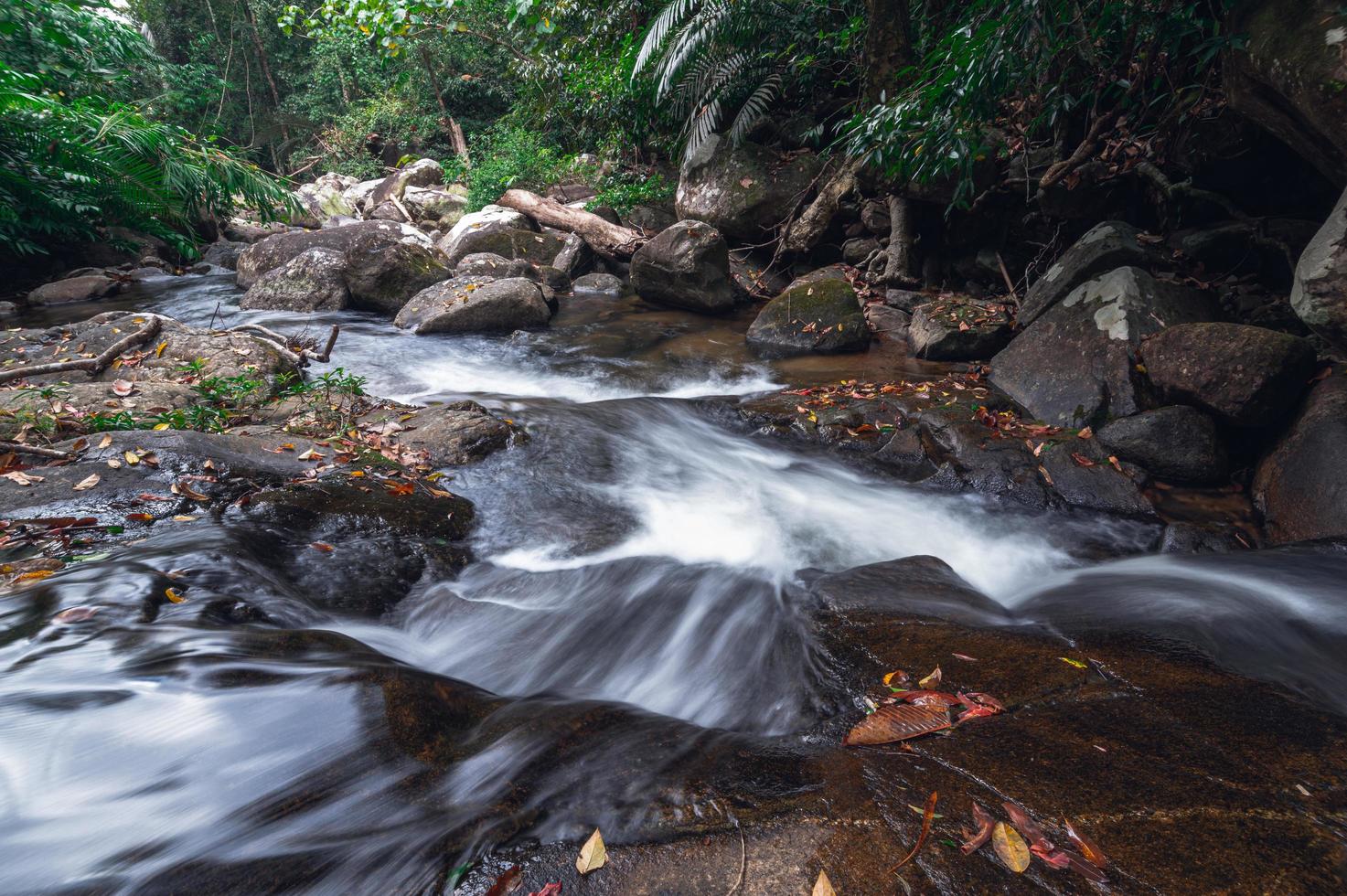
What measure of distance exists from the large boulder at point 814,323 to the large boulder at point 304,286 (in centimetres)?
624

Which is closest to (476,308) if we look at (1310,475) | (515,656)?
(515,656)

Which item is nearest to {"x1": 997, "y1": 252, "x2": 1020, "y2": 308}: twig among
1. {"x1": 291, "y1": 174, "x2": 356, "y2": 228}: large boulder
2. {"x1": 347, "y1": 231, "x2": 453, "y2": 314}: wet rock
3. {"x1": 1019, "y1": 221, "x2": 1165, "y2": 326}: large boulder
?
{"x1": 1019, "y1": 221, "x2": 1165, "y2": 326}: large boulder

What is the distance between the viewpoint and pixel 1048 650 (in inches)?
94.8

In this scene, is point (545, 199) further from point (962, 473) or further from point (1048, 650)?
point (1048, 650)

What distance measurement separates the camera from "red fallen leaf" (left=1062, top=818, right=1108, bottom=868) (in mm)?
1387

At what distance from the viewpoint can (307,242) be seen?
1033 cm

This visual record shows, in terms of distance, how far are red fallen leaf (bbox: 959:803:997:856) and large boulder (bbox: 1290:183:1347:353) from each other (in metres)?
4.33

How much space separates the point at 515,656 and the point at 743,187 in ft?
30.5

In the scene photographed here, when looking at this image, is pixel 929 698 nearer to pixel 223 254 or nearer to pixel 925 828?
pixel 925 828

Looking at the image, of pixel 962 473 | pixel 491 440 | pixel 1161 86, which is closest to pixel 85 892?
pixel 491 440

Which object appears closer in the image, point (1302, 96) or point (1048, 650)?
point (1048, 650)

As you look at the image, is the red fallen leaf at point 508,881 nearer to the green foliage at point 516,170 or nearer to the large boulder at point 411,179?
the green foliage at point 516,170

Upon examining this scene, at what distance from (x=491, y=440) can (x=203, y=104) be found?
Answer: 26.3 meters

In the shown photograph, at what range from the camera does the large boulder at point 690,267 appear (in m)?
9.35
